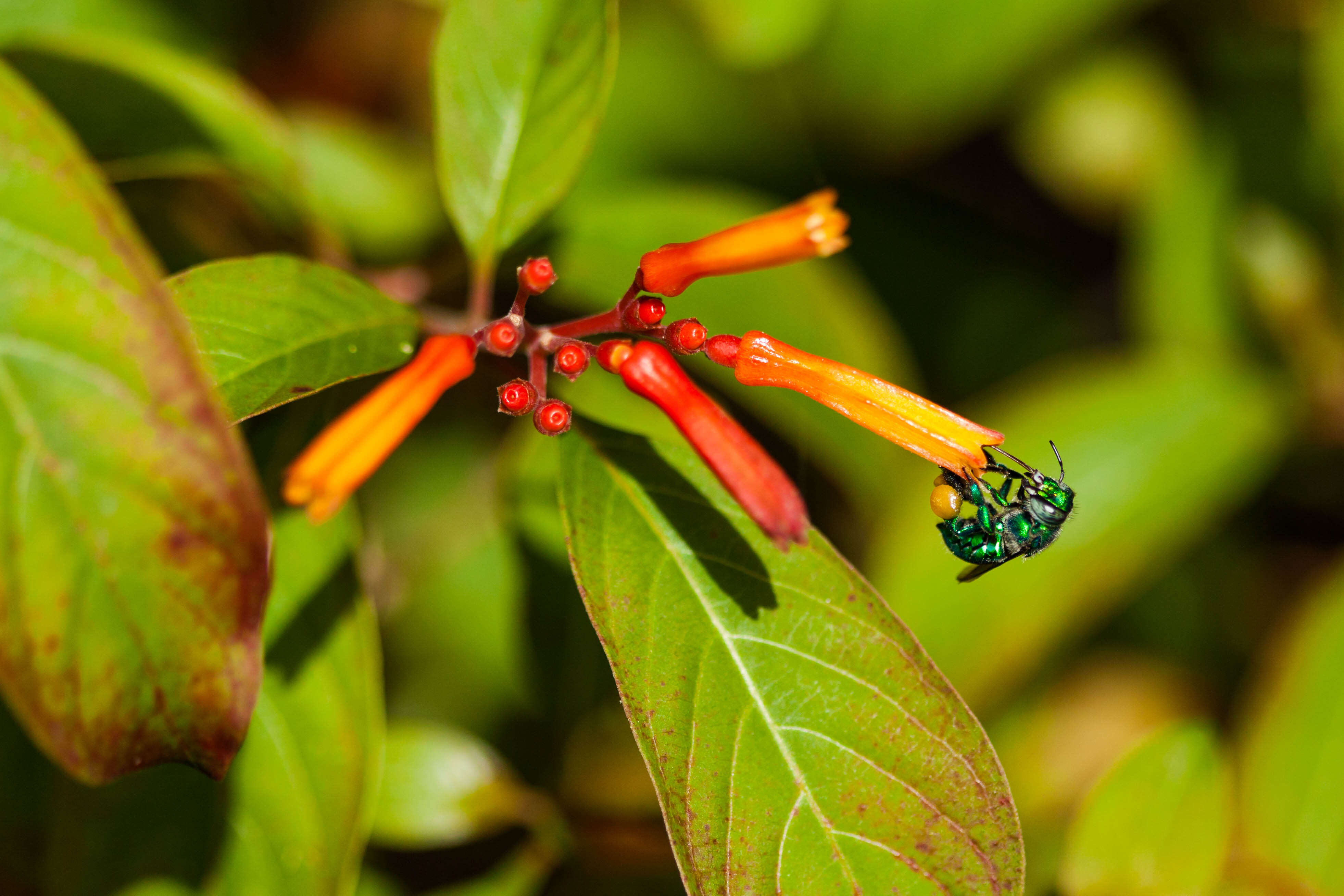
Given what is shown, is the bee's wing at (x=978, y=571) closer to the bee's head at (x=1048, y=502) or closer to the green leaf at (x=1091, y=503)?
the bee's head at (x=1048, y=502)

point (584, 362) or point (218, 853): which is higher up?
point (584, 362)

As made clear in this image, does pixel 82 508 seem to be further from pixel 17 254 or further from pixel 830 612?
pixel 830 612

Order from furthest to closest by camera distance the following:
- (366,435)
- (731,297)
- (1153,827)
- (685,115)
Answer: (685,115) → (731,297) → (1153,827) → (366,435)

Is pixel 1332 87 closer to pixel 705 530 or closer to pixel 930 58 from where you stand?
pixel 930 58

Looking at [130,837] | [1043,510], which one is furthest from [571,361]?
[130,837]

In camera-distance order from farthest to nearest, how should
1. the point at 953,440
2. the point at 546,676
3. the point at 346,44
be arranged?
the point at 346,44 < the point at 546,676 < the point at 953,440

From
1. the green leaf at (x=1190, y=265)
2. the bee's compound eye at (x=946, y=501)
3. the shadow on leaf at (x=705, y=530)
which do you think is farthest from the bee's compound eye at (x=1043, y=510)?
the green leaf at (x=1190, y=265)

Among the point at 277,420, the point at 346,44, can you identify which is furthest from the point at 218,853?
the point at 346,44
